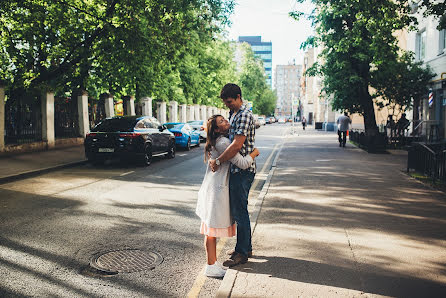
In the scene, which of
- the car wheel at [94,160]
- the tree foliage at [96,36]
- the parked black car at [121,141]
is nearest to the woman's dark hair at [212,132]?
the parked black car at [121,141]

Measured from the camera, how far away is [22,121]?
55.6ft

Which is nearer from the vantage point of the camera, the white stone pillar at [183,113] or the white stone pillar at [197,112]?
the white stone pillar at [183,113]

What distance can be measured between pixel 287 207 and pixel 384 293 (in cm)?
358

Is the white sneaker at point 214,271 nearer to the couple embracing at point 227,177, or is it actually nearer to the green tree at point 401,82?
the couple embracing at point 227,177

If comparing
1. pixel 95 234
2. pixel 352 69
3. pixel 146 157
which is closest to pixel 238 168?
pixel 95 234

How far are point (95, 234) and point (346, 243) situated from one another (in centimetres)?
340

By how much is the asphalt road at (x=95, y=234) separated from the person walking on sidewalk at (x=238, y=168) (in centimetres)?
52

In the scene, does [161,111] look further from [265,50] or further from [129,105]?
[265,50]

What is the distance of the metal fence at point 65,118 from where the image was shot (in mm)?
19656

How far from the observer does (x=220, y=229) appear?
4.08m

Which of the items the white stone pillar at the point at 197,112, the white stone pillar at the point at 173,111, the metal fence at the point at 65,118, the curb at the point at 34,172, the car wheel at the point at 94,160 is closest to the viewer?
the curb at the point at 34,172

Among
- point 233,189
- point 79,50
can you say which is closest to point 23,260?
point 233,189

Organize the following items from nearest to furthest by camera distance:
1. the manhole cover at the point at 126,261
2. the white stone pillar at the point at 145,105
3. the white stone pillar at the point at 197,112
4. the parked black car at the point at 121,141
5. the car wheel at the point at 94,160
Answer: the manhole cover at the point at 126,261, the parked black car at the point at 121,141, the car wheel at the point at 94,160, the white stone pillar at the point at 145,105, the white stone pillar at the point at 197,112

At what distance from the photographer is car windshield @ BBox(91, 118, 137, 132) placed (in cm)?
1374
